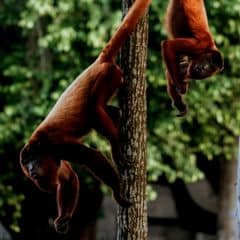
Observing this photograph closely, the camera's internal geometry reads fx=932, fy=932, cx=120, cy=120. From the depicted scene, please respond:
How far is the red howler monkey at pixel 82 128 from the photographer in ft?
5.00

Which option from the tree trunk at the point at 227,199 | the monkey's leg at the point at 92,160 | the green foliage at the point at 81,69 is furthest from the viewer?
the tree trunk at the point at 227,199

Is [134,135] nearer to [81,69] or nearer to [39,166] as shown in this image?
[39,166]

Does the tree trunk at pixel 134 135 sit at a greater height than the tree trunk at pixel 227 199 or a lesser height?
greater

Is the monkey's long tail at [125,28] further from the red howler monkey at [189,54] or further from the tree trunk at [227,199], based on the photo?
the tree trunk at [227,199]

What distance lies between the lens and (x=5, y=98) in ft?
17.2

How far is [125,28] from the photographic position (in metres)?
1.54

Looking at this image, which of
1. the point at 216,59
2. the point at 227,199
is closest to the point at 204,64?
the point at 216,59

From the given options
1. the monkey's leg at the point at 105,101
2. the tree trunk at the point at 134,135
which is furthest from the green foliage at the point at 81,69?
the monkey's leg at the point at 105,101

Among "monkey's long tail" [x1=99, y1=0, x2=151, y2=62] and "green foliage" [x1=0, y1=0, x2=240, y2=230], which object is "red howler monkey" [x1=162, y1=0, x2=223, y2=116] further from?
"green foliage" [x1=0, y1=0, x2=240, y2=230]

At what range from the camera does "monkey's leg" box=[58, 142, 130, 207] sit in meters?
1.52

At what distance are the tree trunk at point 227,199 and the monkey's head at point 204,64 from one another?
4502 mm

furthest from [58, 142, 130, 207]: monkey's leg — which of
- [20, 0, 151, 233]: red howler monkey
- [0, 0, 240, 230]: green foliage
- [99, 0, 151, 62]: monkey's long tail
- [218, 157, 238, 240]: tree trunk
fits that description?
[218, 157, 238, 240]: tree trunk

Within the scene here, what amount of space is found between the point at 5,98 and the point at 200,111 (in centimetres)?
110

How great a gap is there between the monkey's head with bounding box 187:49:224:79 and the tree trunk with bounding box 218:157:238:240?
4.50m
